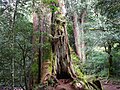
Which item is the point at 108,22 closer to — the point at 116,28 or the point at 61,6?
the point at 116,28

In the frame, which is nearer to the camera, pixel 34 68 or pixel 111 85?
pixel 34 68

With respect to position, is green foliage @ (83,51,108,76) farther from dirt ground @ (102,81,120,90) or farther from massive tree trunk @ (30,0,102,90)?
massive tree trunk @ (30,0,102,90)

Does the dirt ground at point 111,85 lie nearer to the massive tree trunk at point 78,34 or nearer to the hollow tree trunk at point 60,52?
the massive tree trunk at point 78,34

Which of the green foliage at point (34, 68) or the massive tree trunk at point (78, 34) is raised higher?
the massive tree trunk at point (78, 34)

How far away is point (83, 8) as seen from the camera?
55.2 feet

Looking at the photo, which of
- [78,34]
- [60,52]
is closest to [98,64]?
[78,34]

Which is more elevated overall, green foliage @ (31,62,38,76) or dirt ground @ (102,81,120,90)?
green foliage @ (31,62,38,76)

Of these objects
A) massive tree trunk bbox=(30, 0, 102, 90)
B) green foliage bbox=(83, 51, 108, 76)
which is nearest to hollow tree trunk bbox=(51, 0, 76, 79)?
massive tree trunk bbox=(30, 0, 102, 90)

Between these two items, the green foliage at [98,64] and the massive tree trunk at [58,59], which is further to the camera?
the green foliage at [98,64]

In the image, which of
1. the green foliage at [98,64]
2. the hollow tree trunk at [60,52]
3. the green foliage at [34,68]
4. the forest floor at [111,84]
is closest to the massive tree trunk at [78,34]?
the green foliage at [98,64]

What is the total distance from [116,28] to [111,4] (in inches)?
127

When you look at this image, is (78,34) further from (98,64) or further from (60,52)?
(60,52)

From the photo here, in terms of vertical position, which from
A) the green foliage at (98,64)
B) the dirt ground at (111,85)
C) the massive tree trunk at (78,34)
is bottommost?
the dirt ground at (111,85)

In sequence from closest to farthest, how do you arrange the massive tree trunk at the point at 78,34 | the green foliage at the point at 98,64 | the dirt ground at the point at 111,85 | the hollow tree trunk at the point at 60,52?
1. the hollow tree trunk at the point at 60,52
2. the dirt ground at the point at 111,85
3. the massive tree trunk at the point at 78,34
4. the green foliage at the point at 98,64
